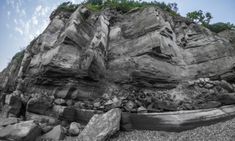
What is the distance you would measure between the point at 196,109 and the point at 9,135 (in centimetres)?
770

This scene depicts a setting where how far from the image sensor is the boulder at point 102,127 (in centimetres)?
792

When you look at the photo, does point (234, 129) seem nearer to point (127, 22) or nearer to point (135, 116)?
point (135, 116)

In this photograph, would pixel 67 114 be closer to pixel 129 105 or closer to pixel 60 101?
pixel 60 101

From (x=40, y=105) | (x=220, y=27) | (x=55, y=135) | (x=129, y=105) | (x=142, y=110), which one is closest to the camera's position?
(x=55, y=135)

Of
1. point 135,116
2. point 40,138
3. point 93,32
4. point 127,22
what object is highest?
point 127,22

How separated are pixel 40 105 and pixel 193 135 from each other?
24.3 ft

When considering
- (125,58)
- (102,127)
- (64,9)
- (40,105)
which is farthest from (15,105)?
(64,9)

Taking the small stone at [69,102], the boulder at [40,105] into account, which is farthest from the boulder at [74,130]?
the boulder at [40,105]

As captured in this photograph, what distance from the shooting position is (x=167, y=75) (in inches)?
434

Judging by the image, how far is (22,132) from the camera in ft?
25.6

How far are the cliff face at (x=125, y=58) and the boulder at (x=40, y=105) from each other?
21.4 inches

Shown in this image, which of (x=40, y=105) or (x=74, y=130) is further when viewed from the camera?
(x=40, y=105)

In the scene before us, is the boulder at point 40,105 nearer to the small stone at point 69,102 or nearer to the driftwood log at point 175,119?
the small stone at point 69,102

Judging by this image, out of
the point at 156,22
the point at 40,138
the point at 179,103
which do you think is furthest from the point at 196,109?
the point at 40,138
